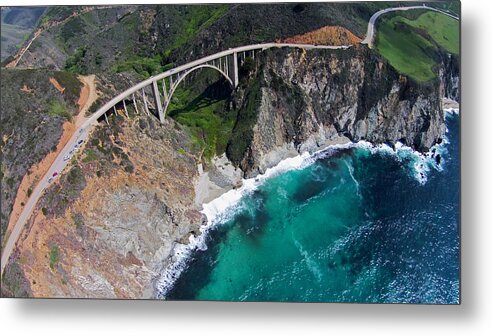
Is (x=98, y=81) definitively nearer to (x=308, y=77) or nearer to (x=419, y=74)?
(x=308, y=77)

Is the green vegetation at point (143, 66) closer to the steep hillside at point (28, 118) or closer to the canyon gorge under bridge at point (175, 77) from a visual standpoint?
the canyon gorge under bridge at point (175, 77)

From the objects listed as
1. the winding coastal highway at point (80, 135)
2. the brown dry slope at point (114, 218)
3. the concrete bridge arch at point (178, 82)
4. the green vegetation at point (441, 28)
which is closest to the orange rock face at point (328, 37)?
the winding coastal highway at point (80, 135)

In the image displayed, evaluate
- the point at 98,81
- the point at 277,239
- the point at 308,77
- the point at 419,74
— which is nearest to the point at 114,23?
the point at 98,81

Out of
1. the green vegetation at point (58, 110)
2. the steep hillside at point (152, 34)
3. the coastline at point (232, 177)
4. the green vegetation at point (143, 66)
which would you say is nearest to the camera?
the green vegetation at point (58, 110)

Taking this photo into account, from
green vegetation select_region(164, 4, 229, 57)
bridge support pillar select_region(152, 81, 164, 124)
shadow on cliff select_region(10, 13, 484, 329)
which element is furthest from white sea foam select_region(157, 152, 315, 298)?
green vegetation select_region(164, 4, 229, 57)

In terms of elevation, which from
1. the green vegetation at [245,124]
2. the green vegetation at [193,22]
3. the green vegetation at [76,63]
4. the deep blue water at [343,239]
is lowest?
the deep blue water at [343,239]

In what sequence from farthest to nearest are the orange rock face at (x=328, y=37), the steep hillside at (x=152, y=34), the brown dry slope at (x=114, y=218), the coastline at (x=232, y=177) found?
the orange rock face at (x=328, y=37) → the steep hillside at (x=152, y=34) → the coastline at (x=232, y=177) → the brown dry slope at (x=114, y=218)

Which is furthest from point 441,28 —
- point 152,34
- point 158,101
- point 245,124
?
point 152,34
